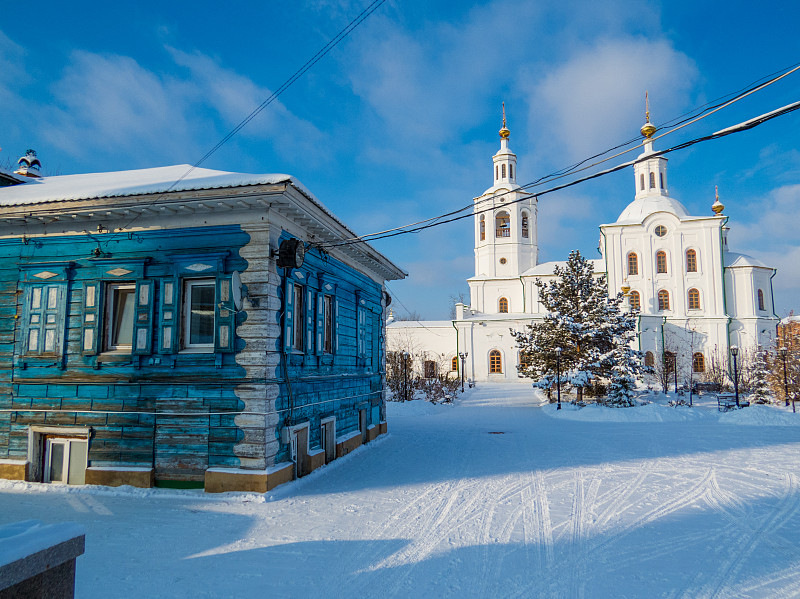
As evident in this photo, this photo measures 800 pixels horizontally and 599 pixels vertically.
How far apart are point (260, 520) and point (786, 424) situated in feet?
56.7

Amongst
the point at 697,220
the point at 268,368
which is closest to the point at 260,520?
the point at 268,368

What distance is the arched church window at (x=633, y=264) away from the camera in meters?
39.4

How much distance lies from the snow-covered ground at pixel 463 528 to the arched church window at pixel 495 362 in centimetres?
2833

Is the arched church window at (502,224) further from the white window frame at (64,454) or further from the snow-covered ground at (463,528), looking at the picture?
the white window frame at (64,454)

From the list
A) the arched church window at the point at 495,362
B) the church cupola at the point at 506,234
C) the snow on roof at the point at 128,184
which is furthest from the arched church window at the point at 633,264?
the snow on roof at the point at 128,184

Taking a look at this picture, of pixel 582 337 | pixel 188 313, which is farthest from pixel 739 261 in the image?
pixel 188 313

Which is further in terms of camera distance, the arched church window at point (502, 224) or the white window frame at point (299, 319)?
the arched church window at point (502, 224)

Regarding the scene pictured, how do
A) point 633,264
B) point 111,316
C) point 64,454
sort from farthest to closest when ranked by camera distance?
point 633,264 → point 111,316 → point 64,454

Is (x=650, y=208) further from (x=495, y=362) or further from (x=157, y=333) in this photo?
(x=157, y=333)

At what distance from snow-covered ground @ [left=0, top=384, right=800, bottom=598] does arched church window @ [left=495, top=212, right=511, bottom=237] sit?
115 ft

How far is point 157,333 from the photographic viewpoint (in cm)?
846

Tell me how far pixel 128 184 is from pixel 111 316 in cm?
222

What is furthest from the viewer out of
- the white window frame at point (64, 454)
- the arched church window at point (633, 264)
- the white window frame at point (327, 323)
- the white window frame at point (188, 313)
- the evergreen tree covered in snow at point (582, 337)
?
the arched church window at point (633, 264)

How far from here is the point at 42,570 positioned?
8.86 feet
